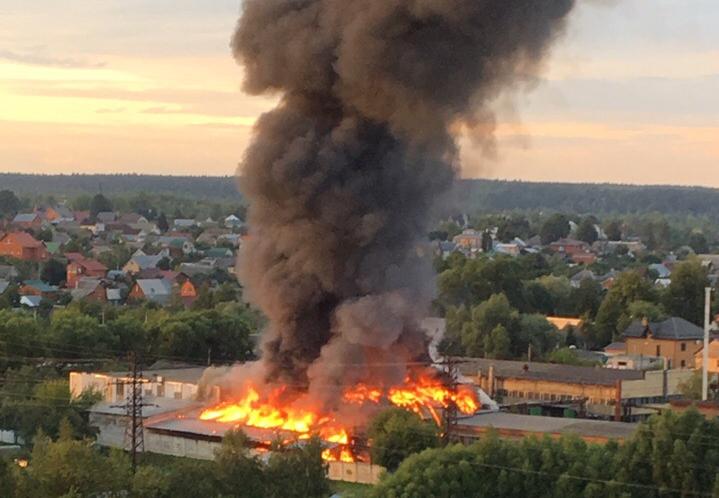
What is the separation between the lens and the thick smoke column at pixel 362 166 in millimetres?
34656

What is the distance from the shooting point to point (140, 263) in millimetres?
95125

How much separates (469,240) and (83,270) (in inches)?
1640

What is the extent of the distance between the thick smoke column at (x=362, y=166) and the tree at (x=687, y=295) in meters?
31.1

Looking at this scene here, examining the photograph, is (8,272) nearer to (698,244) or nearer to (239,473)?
(239,473)

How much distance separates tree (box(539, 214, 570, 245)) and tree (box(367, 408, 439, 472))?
3854 inches

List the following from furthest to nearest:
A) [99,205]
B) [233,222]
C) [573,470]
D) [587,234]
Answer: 1. [99,205]
2. [233,222]
3. [587,234]
4. [573,470]

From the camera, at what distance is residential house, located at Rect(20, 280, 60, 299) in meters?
75.8

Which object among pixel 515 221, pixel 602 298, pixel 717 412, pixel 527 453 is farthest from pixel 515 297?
pixel 515 221

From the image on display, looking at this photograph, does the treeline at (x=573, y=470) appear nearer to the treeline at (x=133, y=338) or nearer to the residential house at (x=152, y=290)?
the treeline at (x=133, y=338)

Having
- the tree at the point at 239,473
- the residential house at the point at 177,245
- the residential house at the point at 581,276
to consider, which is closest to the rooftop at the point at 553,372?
the tree at the point at 239,473

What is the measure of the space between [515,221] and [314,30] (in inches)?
4148

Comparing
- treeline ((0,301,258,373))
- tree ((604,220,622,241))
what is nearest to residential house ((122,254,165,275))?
treeline ((0,301,258,373))

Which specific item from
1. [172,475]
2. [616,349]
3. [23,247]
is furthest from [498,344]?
[23,247]

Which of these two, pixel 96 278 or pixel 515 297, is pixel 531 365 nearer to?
pixel 515 297
